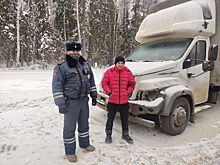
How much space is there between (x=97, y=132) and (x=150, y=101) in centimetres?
139

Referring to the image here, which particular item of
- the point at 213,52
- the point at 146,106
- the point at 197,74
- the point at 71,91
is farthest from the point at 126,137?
the point at 213,52

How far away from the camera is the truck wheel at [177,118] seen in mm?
5184

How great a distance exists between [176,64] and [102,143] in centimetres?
250

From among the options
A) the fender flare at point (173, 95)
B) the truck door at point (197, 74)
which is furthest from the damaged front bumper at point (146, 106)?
the truck door at point (197, 74)

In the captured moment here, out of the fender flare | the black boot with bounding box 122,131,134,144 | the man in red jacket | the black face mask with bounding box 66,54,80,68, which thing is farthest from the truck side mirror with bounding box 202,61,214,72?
the black face mask with bounding box 66,54,80,68

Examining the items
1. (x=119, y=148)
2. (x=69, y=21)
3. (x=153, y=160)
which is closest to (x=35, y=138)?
(x=119, y=148)

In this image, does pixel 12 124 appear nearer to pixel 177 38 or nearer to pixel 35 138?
pixel 35 138

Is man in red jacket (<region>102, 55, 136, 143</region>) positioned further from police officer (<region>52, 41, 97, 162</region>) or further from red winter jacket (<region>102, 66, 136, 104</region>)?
police officer (<region>52, 41, 97, 162</region>)

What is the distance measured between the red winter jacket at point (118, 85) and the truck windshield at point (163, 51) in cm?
151

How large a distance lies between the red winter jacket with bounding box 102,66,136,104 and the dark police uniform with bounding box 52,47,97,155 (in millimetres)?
654

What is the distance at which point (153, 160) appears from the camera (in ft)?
13.5

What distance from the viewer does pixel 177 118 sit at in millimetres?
5336

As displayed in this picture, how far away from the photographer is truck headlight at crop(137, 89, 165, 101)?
5125 mm

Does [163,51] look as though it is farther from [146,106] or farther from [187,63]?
[146,106]
